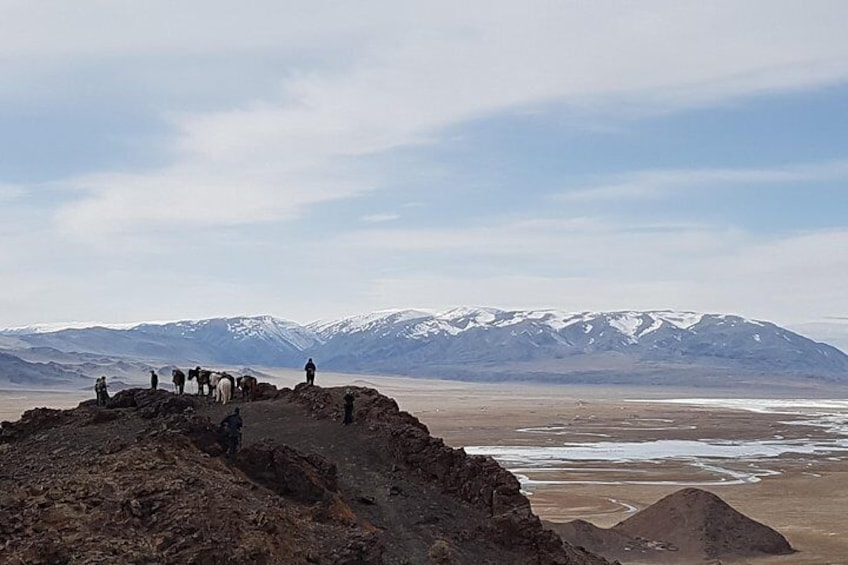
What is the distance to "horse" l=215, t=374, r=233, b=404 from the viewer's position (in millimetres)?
27516

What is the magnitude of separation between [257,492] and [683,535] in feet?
74.5

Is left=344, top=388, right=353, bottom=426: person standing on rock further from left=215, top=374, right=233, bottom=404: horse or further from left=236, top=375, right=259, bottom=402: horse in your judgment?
left=236, top=375, right=259, bottom=402: horse

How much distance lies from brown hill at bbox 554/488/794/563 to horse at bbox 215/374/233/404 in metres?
12.4

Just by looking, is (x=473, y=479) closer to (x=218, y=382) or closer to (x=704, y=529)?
(x=218, y=382)

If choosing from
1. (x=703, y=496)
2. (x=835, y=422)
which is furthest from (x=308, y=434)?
(x=835, y=422)

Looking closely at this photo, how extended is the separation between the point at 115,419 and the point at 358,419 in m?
5.35

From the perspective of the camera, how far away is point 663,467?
6550 cm

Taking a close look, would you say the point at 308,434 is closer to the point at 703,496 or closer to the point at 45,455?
the point at 45,455

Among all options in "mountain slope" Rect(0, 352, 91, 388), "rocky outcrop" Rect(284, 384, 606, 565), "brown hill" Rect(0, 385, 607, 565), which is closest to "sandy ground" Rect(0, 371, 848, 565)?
"rocky outcrop" Rect(284, 384, 606, 565)

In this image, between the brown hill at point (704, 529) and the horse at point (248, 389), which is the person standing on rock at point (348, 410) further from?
Answer: the brown hill at point (704, 529)

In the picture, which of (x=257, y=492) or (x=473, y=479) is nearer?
(x=257, y=492)

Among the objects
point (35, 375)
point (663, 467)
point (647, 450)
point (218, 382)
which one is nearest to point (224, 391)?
point (218, 382)

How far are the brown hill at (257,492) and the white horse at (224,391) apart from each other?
Answer: 59.5 inches

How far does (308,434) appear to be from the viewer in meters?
23.4
